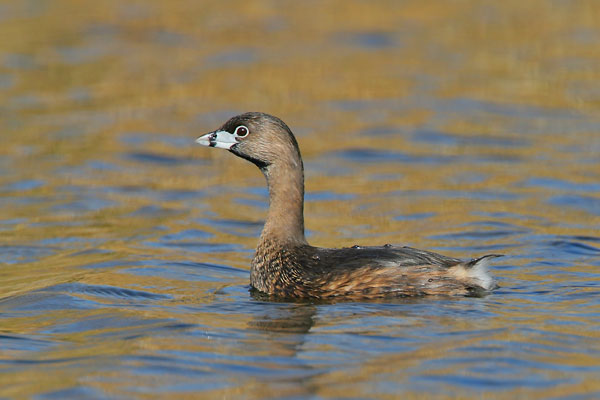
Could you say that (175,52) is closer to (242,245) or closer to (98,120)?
(98,120)

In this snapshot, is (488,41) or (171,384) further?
(488,41)

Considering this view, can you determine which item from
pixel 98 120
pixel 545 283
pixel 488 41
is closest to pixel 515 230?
pixel 545 283

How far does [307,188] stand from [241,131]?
4798 mm

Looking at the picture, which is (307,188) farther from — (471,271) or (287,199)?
(471,271)

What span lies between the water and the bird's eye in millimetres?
1371

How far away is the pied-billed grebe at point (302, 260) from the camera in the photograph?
9836mm

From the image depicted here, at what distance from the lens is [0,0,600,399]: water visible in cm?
849

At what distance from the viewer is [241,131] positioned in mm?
10984

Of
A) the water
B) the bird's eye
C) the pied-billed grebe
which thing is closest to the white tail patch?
the pied-billed grebe

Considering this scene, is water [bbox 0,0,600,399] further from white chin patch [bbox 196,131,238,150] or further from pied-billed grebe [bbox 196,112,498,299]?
white chin patch [bbox 196,131,238,150]

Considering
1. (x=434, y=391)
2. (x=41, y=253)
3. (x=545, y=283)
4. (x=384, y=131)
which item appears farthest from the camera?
(x=384, y=131)

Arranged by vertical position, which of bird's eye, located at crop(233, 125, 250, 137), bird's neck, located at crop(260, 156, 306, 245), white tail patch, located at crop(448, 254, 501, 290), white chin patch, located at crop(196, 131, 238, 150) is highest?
bird's eye, located at crop(233, 125, 250, 137)

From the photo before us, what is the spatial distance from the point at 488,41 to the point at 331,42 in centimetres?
294

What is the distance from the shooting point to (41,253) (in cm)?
1277
